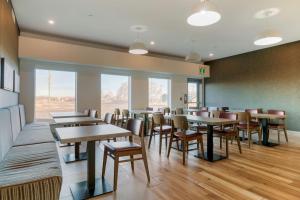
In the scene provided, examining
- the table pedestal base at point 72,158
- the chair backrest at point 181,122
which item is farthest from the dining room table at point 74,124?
the chair backrest at point 181,122

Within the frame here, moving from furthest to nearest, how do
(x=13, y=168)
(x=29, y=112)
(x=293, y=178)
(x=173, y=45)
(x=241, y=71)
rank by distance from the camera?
1. (x=241, y=71)
2. (x=173, y=45)
3. (x=29, y=112)
4. (x=293, y=178)
5. (x=13, y=168)

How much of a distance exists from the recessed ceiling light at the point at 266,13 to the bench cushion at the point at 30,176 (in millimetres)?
4684

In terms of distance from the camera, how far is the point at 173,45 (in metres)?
6.45

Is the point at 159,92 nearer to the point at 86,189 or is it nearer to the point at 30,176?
the point at 86,189

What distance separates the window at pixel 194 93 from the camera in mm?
8867

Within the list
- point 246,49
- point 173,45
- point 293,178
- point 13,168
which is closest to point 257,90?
point 246,49

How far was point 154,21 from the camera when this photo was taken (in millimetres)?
4414

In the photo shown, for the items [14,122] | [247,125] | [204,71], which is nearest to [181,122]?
[247,125]

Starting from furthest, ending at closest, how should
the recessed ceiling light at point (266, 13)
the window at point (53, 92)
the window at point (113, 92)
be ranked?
1. the window at point (113, 92)
2. the window at point (53, 92)
3. the recessed ceiling light at point (266, 13)

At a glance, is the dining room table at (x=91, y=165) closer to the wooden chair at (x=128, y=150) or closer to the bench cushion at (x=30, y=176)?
the wooden chair at (x=128, y=150)

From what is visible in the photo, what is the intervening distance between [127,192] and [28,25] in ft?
16.1

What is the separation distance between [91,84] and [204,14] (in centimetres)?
462

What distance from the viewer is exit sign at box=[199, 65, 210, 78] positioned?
8.16 meters

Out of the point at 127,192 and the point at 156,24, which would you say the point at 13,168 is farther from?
the point at 156,24
